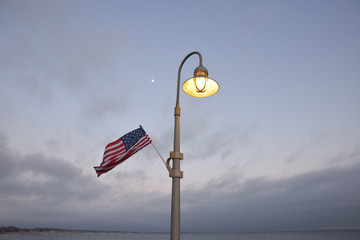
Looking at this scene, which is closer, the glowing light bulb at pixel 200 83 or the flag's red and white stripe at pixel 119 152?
the glowing light bulb at pixel 200 83

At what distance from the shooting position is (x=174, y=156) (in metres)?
6.39

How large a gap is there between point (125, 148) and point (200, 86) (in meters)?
3.08

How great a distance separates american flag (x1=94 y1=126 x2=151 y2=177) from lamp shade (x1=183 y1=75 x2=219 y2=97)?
6.88ft

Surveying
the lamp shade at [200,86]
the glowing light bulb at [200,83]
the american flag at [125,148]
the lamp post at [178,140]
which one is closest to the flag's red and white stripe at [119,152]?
the american flag at [125,148]

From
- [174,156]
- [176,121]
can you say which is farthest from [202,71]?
[174,156]

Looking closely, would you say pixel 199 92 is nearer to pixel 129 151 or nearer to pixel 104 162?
pixel 129 151

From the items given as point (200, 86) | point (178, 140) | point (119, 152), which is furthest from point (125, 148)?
point (200, 86)

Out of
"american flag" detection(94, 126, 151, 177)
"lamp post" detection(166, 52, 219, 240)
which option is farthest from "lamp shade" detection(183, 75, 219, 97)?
"american flag" detection(94, 126, 151, 177)

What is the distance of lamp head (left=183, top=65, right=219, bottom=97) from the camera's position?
6.65 m

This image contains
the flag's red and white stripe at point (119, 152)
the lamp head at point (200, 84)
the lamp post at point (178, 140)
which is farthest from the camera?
the flag's red and white stripe at point (119, 152)

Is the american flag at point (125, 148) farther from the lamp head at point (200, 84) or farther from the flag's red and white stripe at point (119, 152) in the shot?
the lamp head at point (200, 84)

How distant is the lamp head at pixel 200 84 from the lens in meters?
6.65

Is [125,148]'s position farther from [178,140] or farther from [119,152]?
[178,140]

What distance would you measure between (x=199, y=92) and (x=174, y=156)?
74.6 inches
